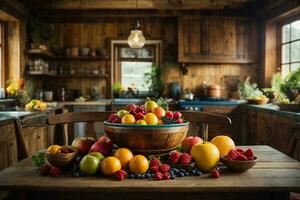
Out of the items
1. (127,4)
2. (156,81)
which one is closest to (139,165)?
(127,4)

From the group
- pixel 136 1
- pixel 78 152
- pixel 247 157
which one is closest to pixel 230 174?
pixel 247 157

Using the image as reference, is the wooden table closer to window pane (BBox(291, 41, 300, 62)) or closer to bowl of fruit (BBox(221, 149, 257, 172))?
bowl of fruit (BBox(221, 149, 257, 172))

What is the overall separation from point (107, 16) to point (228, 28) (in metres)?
2.11

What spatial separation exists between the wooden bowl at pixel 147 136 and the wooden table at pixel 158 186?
21cm

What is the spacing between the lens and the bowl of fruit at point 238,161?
1.47 metres

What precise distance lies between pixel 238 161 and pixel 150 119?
0.40 m

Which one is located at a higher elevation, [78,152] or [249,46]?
[249,46]

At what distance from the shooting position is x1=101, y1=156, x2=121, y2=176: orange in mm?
1430

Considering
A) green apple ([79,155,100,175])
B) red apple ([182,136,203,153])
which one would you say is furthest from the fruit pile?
green apple ([79,155,100,175])

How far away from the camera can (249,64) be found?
21.4 ft

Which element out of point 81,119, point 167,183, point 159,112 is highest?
point 159,112

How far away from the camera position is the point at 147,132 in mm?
1526

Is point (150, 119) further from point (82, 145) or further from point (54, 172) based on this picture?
point (54, 172)

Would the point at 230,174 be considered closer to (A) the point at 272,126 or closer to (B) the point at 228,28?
(A) the point at 272,126
